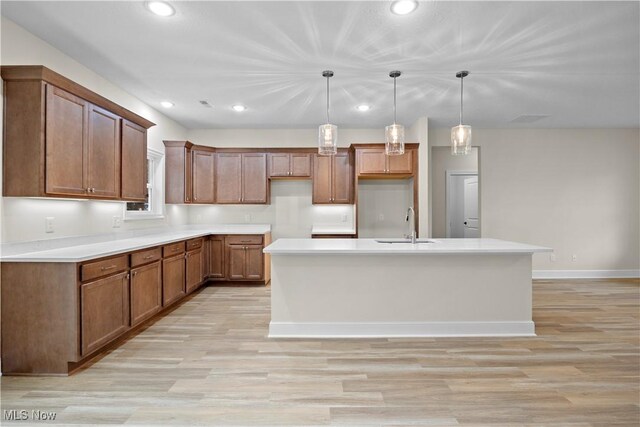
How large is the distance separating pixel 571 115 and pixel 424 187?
2.50 meters

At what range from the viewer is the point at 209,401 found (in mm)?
2150

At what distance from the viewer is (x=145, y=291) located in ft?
11.2

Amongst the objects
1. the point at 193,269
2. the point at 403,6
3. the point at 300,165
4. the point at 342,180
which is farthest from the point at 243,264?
the point at 403,6

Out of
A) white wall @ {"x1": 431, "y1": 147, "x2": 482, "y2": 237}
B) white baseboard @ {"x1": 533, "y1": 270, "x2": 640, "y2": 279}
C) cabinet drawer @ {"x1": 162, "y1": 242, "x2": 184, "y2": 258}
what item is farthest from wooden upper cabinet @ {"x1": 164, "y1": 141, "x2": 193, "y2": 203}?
white baseboard @ {"x1": 533, "y1": 270, "x2": 640, "y2": 279}

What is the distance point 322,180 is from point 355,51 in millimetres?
2854

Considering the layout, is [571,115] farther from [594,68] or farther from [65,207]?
[65,207]

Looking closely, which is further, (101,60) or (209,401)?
(101,60)

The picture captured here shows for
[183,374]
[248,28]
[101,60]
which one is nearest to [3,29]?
[101,60]

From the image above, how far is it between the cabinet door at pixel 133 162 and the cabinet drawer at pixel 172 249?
632mm

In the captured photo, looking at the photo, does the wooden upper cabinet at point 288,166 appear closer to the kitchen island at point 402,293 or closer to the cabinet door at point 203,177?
the cabinet door at point 203,177

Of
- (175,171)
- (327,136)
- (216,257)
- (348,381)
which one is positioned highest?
(327,136)

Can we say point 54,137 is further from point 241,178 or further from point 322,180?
point 322,180

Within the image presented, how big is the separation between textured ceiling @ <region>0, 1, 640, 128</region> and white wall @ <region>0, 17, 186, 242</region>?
11 centimetres

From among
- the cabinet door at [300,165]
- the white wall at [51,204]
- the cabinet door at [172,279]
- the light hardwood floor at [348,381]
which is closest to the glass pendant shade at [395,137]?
the light hardwood floor at [348,381]
